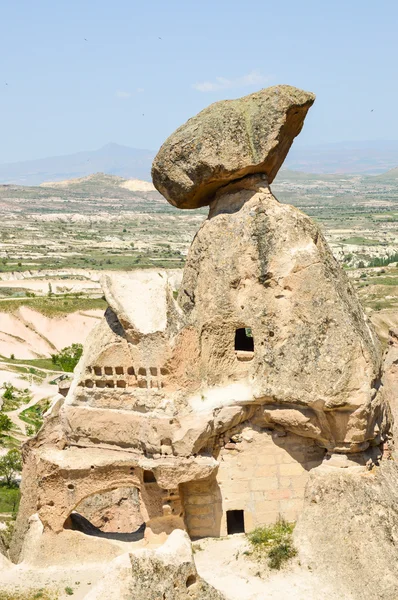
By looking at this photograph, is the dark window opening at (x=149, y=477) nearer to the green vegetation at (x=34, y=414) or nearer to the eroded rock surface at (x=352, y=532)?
the eroded rock surface at (x=352, y=532)

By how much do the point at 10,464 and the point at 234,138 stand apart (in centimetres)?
2177

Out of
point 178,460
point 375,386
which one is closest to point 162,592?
point 178,460

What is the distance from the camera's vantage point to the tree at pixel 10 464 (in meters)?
35.7

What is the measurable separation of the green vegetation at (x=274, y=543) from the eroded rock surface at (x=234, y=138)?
24.8ft

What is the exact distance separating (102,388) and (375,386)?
5.75 metres

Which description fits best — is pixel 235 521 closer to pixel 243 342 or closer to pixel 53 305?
pixel 243 342

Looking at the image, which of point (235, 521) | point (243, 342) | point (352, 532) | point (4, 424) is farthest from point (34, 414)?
point (352, 532)

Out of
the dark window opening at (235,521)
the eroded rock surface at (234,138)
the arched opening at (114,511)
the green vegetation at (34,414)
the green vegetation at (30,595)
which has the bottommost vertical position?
the green vegetation at (34,414)

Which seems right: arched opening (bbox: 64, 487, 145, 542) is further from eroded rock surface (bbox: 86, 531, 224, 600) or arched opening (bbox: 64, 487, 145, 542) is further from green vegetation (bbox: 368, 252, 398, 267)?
green vegetation (bbox: 368, 252, 398, 267)

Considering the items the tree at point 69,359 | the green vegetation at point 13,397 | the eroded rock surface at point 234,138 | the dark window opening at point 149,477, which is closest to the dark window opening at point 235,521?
the dark window opening at point 149,477

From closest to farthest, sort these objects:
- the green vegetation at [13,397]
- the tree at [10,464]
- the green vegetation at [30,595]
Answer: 1. the green vegetation at [30,595]
2. the tree at [10,464]
3. the green vegetation at [13,397]

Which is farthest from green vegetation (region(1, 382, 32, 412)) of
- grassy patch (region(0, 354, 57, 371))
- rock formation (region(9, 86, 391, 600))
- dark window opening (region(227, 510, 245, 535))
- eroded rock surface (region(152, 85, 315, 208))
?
eroded rock surface (region(152, 85, 315, 208))

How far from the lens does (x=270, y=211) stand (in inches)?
728

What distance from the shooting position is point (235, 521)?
61.7 ft
